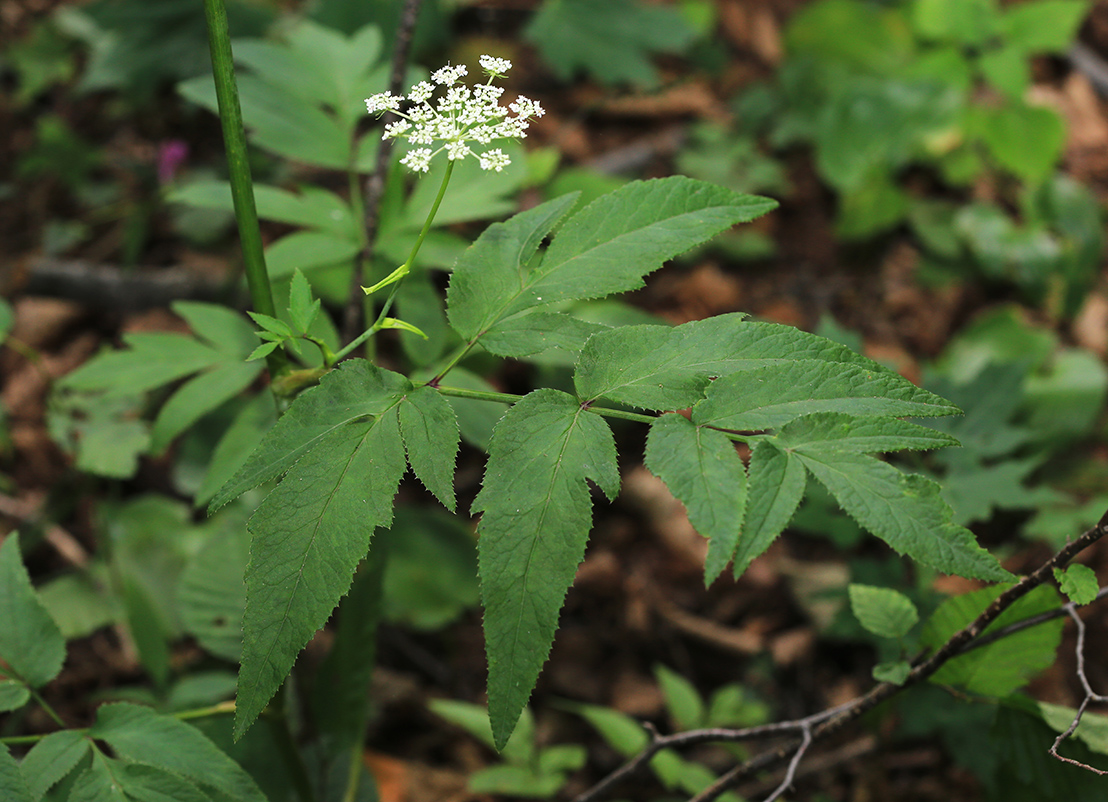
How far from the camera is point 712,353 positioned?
102cm

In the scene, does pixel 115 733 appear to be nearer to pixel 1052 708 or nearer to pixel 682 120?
pixel 1052 708

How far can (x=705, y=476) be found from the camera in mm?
946

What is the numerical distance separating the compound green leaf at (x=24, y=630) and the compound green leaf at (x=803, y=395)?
41.8 inches

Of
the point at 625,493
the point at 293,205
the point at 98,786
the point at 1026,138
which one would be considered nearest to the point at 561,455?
the point at 98,786

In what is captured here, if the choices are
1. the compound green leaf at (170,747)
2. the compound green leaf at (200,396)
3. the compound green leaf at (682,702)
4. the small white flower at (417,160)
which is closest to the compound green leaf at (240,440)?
the compound green leaf at (200,396)

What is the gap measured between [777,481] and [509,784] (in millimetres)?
1253

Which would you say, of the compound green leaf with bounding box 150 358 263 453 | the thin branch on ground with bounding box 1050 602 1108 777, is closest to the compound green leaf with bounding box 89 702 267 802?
the compound green leaf with bounding box 150 358 263 453

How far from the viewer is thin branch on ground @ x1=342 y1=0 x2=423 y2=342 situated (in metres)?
1.75

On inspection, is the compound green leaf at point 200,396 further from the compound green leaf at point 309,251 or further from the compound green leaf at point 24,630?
the compound green leaf at point 24,630

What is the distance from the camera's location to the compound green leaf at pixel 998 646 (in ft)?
4.40

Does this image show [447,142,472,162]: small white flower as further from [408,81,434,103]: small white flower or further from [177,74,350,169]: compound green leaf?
[177,74,350,169]: compound green leaf

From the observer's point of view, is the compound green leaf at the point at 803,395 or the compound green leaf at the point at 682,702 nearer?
the compound green leaf at the point at 803,395

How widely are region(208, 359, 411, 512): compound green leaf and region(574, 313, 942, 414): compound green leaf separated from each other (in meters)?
0.26

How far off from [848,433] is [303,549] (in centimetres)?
67
